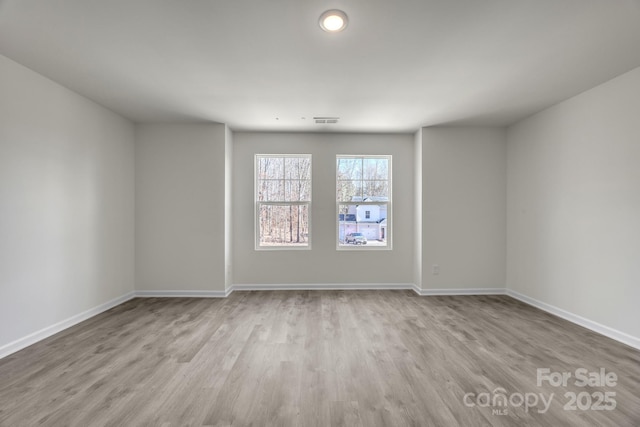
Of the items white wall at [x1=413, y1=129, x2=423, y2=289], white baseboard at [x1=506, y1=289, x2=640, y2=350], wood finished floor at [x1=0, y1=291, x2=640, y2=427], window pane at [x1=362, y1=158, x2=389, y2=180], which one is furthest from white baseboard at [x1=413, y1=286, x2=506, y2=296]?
window pane at [x1=362, y1=158, x2=389, y2=180]

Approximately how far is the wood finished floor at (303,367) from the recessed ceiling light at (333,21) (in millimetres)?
2574

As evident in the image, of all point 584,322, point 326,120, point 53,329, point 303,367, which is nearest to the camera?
point 303,367

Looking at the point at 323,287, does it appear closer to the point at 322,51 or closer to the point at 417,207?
the point at 417,207

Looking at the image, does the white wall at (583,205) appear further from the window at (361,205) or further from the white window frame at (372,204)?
the window at (361,205)

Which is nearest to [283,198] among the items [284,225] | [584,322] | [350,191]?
[284,225]

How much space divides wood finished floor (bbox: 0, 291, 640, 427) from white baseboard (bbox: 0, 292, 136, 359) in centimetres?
9

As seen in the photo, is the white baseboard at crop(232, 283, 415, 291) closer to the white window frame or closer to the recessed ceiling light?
the white window frame

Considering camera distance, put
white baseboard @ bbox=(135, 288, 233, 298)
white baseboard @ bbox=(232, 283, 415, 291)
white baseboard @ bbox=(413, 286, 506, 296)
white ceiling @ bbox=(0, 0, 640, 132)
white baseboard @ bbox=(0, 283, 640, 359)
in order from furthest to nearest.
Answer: white baseboard @ bbox=(232, 283, 415, 291) → white baseboard @ bbox=(413, 286, 506, 296) → white baseboard @ bbox=(135, 288, 233, 298) → white baseboard @ bbox=(0, 283, 640, 359) → white ceiling @ bbox=(0, 0, 640, 132)

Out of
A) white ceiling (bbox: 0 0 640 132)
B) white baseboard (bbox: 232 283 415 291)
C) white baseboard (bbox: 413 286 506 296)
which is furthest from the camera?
white baseboard (bbox: 232 283 415 291)

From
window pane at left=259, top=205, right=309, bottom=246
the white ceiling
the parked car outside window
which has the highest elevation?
the white ceiling

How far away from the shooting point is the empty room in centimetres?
197

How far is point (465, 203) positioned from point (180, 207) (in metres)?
4.43

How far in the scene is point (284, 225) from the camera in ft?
16.0

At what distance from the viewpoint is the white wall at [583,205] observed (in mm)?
2820
